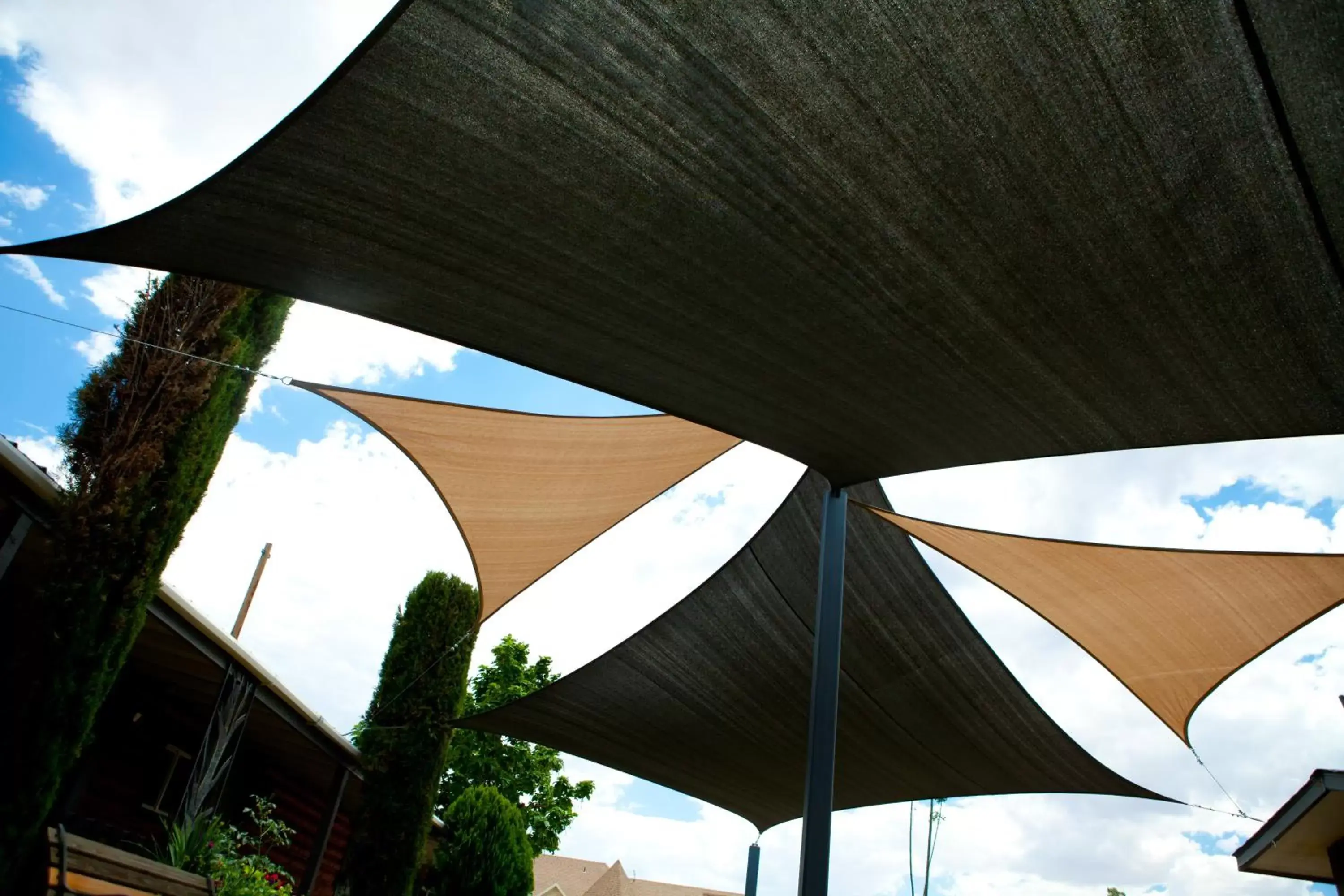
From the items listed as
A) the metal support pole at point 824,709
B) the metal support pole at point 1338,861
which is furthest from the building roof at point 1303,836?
the metal support pole at point 824,709

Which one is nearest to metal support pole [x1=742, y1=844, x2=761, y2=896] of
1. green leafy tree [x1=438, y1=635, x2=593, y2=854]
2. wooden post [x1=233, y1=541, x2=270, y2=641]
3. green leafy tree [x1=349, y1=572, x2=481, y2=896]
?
green leafy tree [x1=349, y1=572, x2=481, y2=896]

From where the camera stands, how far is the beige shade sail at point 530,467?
4203mm

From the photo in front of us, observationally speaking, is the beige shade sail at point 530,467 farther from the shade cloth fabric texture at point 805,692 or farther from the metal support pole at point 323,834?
the metal support pole at point 323,834

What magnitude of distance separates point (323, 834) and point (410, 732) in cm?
139

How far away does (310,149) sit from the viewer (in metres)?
1.87

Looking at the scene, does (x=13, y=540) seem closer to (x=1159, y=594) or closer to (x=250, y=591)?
(x=1159, y=594)

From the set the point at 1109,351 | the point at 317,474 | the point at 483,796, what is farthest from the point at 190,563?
the point at 1109,351

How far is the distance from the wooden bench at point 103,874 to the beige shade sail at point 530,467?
2.00 metres

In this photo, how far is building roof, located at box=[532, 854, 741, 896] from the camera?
78.3ft

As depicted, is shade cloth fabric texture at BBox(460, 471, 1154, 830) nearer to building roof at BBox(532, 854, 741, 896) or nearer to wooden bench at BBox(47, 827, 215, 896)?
wooden bench at BBox(47, 827, 215, 896)

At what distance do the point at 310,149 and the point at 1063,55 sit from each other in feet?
5.11

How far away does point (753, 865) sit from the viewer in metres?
6.72

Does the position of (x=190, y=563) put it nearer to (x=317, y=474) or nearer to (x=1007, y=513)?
(x=317, y=474)

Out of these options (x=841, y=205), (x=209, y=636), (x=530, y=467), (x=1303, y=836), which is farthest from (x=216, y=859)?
(x=1303, y=836)
